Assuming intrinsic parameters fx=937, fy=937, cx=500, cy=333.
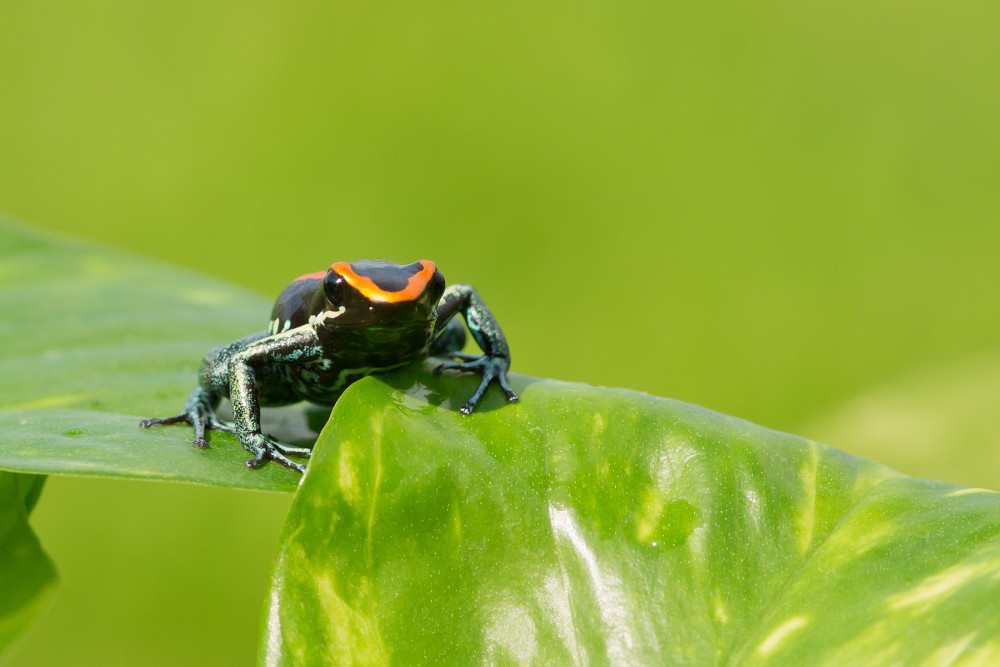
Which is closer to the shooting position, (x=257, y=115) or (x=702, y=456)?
(x=702, y=456)

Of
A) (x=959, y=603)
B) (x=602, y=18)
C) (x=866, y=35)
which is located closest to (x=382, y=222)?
(x=602, y=18)

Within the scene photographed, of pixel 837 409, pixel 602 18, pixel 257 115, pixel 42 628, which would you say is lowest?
pixel 42 628

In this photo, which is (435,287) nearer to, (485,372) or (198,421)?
(485,372)

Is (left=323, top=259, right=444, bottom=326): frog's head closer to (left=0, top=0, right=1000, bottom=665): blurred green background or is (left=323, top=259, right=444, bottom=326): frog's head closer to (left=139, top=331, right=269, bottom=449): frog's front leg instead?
(left=139, top=331, right=269, bottom=449): frog's front leg

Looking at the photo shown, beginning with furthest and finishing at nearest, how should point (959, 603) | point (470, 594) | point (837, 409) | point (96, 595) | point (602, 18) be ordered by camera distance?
1. point (602, 18)
2. point (837, 409)
3. point (96, 595)
4. point (470, 594)
5. point (959, 603)

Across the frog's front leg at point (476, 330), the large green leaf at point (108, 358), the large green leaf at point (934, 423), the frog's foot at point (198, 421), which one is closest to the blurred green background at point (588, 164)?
the large green leaf at point (934, 423)

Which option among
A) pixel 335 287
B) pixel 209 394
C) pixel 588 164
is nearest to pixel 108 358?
Result: pixel 209 394

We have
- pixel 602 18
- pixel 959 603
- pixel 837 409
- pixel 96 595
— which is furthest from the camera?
pixel 602 18

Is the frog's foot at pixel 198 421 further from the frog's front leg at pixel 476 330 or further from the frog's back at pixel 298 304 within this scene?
the frog's front leg at pixel 476 330

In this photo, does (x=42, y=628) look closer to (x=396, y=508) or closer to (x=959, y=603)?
(x=396, y=508)
